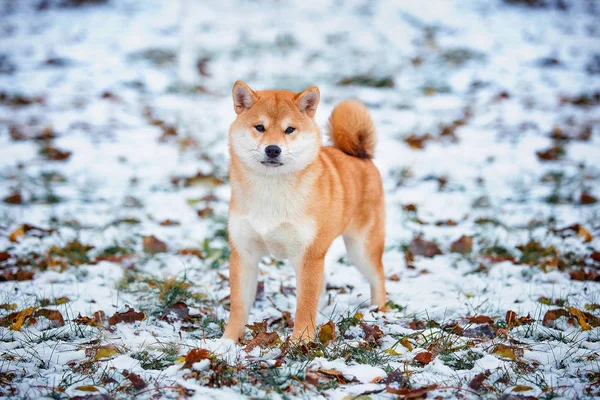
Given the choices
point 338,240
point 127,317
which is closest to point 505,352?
point 127,317

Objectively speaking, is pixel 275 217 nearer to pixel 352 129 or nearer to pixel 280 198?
pixel 280 198

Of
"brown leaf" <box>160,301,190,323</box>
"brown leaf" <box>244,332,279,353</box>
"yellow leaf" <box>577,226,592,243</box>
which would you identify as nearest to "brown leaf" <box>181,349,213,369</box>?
"brown leaf" <box>244,332,279,353</box>

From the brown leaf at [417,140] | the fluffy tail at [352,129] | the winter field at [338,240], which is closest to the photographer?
the winter field at [338,240]

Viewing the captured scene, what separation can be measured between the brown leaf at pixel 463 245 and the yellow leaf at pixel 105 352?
355 cm

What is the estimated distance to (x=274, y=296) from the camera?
4.45 meters

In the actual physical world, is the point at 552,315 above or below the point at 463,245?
above

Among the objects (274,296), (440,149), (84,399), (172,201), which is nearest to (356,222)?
(274,296)

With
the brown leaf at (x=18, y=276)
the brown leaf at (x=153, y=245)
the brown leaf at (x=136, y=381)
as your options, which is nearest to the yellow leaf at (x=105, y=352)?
the brown leaf at (x=136, y=381)

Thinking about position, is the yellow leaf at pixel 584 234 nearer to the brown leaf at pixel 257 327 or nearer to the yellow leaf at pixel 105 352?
the brown leaf at pixel 257 327

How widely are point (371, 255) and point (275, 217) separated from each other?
1.19 meters

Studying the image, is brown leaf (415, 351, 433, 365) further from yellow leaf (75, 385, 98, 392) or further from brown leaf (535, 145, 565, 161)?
brown leaf (535, 145, 565, 161)

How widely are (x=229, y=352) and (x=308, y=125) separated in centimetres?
160

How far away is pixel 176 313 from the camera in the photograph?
383 centimetres

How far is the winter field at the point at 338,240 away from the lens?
2.94 metres
